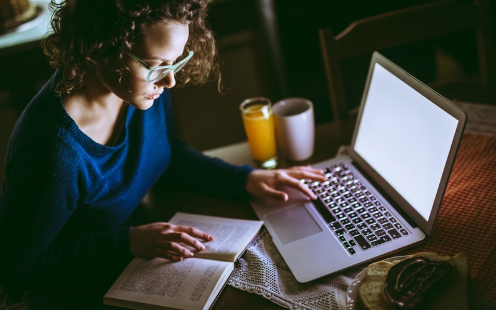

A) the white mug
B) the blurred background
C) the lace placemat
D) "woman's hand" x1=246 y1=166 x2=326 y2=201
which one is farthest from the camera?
the blurred background

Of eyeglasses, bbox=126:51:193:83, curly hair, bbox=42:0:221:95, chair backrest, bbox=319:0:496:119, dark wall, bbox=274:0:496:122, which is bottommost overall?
dark wall, bbox=274:0:496:122

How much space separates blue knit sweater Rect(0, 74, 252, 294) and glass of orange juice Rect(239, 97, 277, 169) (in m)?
0.09

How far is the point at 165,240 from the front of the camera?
1062 mm

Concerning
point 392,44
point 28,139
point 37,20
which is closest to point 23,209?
point 28,139

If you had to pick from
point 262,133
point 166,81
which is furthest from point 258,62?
point 166,81

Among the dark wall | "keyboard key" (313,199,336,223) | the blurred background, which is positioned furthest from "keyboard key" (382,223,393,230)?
the dark wall

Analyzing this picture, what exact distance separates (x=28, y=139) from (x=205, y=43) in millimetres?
472

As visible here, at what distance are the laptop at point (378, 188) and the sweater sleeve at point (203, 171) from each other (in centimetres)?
8

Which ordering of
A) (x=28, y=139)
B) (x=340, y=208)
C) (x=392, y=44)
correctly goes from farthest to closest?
(x=392, y=44), (x=340, y=208), (x=28, y=139)

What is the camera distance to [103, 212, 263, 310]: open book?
3.07 feet

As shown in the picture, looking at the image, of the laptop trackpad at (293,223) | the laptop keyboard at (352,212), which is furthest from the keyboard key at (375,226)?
the laptop trackpad at (293,223)

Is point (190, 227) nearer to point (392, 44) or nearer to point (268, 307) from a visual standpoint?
point (268, 307)

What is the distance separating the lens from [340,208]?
111 centimetres

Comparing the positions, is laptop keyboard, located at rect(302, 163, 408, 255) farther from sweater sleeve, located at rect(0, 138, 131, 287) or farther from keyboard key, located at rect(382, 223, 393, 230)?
sweater sleeve, located at rect(0, 138, 131, 287)
